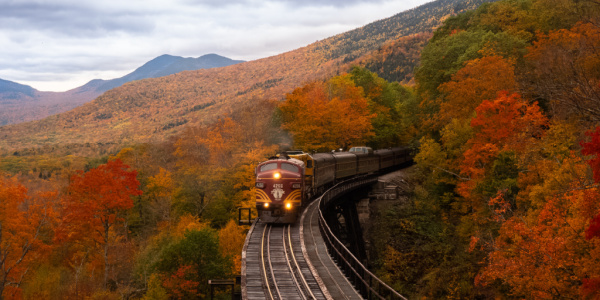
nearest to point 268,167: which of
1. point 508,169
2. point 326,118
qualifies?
point 508,169

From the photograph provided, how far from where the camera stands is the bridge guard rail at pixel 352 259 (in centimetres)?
1445

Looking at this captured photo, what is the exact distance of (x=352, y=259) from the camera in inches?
761

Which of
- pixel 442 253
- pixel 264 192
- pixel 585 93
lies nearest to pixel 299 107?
pixel 442 253

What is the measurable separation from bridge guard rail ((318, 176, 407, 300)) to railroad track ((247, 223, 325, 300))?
148 cm

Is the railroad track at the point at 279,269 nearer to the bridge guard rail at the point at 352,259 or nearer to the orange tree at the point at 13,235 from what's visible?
the bridge guard rail at the point at 352,259

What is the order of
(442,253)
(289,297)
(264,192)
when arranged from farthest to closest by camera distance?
(442,253), (264,192), (289,297)

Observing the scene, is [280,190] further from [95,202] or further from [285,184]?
[95,202]

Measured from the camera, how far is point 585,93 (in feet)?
40.3

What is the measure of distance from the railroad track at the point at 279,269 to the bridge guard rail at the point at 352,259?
1.48 metres

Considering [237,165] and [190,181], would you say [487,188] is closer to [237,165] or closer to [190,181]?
[237,165]

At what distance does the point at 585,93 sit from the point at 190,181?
45187 mm

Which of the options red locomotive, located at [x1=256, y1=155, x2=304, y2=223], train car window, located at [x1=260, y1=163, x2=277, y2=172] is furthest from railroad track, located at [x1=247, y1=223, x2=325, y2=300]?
train car window, located at [x1=260, y1=163, x2=277, y2=172]

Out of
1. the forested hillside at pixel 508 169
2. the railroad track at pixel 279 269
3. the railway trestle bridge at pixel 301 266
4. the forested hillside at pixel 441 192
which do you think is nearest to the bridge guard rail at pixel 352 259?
the railway trestle bridge at pixel 301 266

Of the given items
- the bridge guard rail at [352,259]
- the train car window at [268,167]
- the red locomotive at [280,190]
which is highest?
the train car window at [268,167]
